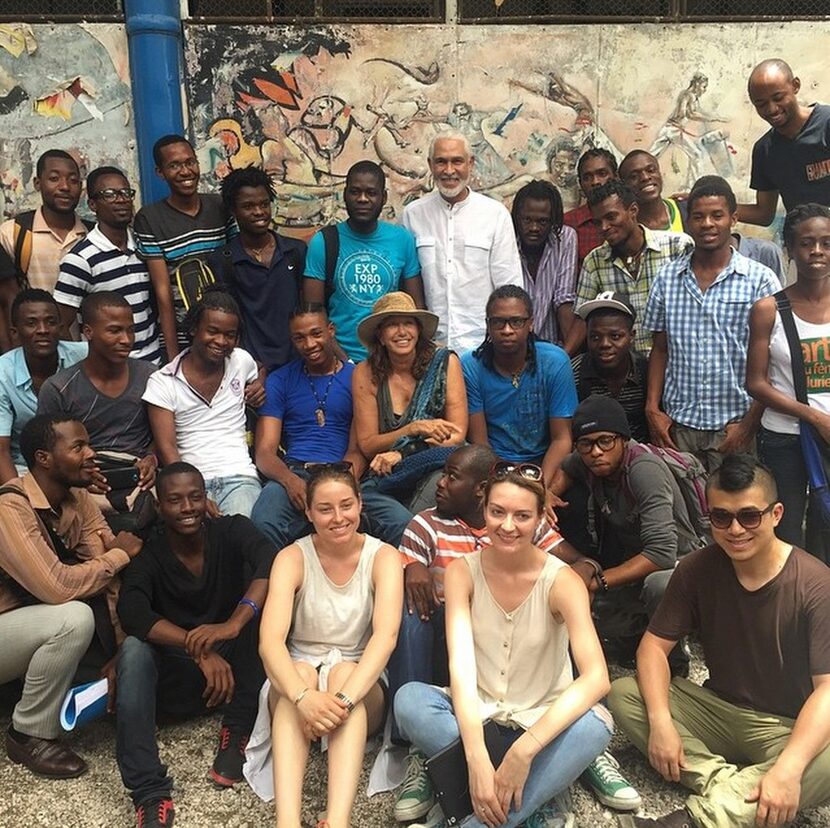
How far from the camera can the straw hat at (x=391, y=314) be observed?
14.7 feet

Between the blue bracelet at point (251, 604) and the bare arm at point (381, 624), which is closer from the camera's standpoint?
the bare arm at point (381, 624)

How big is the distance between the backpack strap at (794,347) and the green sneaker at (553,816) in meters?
2.18

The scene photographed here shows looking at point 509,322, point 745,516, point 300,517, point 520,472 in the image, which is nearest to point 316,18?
point 509,322

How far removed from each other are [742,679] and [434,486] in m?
1.66

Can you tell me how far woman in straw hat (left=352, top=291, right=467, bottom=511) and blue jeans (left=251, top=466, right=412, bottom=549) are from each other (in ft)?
0.29

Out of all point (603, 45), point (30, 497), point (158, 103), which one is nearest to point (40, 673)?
point (30, 497)

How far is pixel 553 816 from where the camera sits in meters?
3.05

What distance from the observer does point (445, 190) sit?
5.13 m

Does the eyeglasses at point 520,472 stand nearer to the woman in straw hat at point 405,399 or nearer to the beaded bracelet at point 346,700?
the beaded bracelet at point 346,700

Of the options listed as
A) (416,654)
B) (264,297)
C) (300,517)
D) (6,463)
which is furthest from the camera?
(264,297)

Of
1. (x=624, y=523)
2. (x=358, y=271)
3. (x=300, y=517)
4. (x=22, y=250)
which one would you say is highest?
(x=22, y=250)

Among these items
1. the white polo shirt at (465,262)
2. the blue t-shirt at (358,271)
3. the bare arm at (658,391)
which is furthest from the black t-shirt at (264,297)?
the bare arm at (658,391)

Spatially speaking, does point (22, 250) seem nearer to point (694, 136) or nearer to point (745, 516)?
point (745, 516)

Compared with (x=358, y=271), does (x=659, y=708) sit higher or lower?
lower
